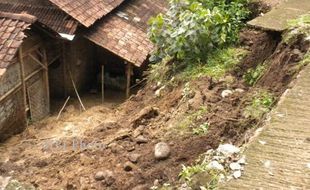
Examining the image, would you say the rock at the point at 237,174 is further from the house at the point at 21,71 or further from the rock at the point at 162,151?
the house at the point at 21,71

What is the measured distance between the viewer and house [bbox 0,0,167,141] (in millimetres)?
9383

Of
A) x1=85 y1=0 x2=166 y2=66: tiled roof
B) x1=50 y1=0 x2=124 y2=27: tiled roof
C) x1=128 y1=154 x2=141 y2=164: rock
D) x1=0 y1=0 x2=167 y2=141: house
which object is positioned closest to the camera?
x1=128 y1=154 x2=141 y2=164: rock

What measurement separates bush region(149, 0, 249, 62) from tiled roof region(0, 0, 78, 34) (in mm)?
4767

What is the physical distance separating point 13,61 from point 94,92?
408 cm

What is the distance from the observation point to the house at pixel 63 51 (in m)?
9.38

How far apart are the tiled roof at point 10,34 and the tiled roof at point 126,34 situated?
2.59 m

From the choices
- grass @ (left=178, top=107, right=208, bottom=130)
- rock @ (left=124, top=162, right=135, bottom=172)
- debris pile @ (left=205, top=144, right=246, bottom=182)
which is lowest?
rock @ (left=124, top=162, right=135, bottom=172)

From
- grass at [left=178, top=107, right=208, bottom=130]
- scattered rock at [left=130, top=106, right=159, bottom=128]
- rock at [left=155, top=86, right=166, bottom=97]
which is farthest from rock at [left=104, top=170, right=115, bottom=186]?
rock at [left=155, top=86, right=166, bottom=97]

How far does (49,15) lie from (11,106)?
135 inches

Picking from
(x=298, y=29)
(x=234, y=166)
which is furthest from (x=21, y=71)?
(x=234, y=166)

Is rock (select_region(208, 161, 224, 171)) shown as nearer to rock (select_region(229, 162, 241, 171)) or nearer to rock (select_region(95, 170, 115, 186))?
rock (select_region(229, 162, 241, 171))

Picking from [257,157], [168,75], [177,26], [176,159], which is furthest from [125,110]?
[257,157]

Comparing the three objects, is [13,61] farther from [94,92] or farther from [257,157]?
[257,157]

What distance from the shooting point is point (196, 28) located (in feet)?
20.5
